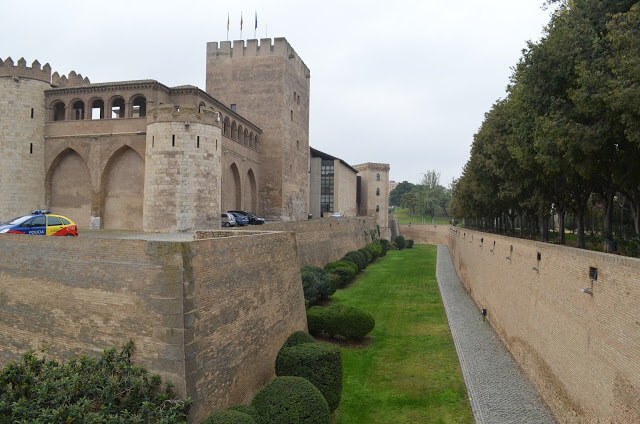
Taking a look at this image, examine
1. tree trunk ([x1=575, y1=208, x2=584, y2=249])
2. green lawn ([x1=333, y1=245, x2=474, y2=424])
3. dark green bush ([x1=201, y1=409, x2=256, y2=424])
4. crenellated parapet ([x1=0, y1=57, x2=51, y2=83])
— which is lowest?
green lawn ([x1=333, y1=245, x2=474, y2=424])

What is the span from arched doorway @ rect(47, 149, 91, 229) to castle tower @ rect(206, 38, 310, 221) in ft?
46.4

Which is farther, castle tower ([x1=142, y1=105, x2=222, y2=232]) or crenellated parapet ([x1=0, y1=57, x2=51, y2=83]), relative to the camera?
crenellated parapet ([x1=0, y1=57, x2=51, y2=83])

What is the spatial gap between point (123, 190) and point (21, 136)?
21.5ft

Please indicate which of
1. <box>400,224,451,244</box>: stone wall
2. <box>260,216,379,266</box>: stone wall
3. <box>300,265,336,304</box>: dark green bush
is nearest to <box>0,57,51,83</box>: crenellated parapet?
<box>260,216,379,266</box>: stone wall

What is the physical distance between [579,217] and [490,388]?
778cm

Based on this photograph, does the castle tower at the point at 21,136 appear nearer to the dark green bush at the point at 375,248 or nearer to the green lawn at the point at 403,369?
the green lawn at the point at 403,369

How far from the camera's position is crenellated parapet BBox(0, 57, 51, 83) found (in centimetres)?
2388

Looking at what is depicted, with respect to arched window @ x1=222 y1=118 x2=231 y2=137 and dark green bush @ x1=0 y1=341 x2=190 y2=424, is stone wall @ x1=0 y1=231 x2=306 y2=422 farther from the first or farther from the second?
arched window @ x1=222 y1=118 x2=231 y2=137

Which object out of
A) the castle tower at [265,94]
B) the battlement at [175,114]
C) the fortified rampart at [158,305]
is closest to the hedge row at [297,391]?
the fortified rampart at [158,305]

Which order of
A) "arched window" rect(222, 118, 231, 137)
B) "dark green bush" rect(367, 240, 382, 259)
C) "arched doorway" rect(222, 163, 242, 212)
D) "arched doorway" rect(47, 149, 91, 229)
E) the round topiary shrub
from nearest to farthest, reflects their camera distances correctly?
1. the round topiary shrub
2. "arched doorway" rect(47, 149, 91, 229)
3. "arched window" rect(222, 118, 231, 137)
4. "arched doorway" rect(222, 163, 242, 212)
5. "dark green bush" rect(367, 240, 382, 259)

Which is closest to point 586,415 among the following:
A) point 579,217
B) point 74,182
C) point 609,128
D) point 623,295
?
point 623,295

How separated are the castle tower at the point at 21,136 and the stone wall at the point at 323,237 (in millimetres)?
15125

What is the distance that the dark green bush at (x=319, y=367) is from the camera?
36.1 feet

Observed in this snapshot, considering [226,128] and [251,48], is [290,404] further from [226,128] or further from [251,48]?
[251,48]
